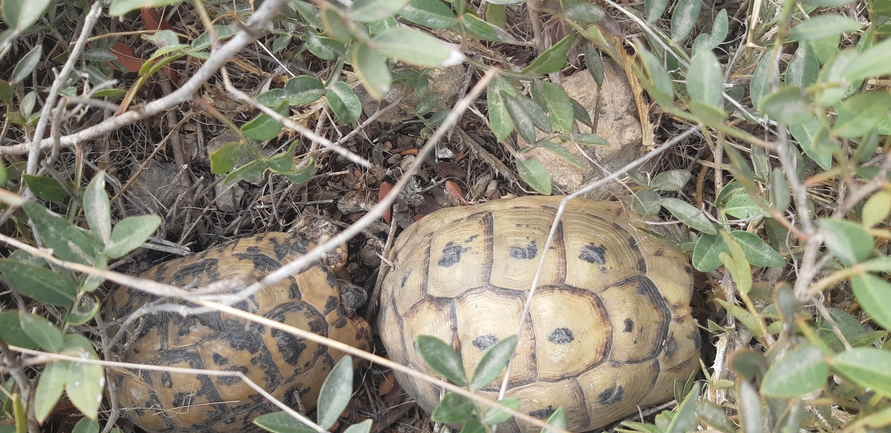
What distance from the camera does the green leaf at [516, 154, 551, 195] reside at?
1.52m

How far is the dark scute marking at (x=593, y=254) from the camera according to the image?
1776mm

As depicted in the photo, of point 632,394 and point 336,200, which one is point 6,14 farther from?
point 632,394

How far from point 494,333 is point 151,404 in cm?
113

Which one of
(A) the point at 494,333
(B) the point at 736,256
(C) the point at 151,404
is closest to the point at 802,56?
(B) the point at 736,256

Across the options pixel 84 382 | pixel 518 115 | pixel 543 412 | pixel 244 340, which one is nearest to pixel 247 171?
pixel 84 382

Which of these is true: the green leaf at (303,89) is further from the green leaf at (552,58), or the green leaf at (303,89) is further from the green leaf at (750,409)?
the green leaf at (750,409)

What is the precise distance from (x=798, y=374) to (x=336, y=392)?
0.84m

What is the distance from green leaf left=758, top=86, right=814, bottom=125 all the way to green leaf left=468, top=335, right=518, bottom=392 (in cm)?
61

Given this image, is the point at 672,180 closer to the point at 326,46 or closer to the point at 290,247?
the point at 326,46

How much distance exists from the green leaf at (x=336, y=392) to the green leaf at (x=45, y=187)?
767 millimetres

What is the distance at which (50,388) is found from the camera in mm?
1127

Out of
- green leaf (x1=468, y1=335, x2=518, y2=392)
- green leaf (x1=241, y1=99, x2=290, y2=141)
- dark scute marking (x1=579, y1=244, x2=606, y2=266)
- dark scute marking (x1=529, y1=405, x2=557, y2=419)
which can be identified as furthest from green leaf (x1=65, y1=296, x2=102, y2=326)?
dark scute marking (x1=579, y1=244, x2=606, y2=266)

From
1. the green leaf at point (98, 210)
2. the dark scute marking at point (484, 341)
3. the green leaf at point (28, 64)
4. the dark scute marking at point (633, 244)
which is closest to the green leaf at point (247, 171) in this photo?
the green leaf at point (98, 210)

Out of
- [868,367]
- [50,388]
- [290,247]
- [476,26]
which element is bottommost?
[290,247]
